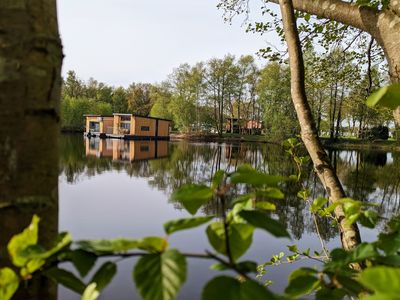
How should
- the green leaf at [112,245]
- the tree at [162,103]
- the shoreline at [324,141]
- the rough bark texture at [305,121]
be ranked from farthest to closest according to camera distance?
the tree at [162,103] < the shoreline at [324,141] < the rough bark texture at [305,121] < the green leaf at [112,245]

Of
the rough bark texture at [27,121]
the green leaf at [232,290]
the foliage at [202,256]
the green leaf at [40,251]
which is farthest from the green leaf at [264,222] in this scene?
the rough bark texture at [27,121]

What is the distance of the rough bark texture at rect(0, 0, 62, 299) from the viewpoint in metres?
0.68

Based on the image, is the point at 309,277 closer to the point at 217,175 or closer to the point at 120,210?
the point at 217,175

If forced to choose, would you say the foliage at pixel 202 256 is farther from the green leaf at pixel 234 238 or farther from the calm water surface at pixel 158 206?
the calm water surface at pixel 158 206

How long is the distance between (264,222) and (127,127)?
53799mm

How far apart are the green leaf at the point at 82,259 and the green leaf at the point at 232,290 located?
0.22m

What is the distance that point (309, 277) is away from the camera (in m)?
0.66

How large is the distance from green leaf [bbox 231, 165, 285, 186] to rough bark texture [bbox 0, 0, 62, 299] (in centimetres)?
41

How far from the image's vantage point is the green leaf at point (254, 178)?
0.58 m

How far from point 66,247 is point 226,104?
64.7m

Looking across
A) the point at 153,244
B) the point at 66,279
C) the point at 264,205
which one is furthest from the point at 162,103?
the point at 153,244

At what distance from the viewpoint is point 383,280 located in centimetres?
39

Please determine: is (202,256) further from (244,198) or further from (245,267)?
(244,198)

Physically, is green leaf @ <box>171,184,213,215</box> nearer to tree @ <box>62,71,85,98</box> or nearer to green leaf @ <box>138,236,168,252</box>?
green leaf @ <box>138,236,168,252</box>
